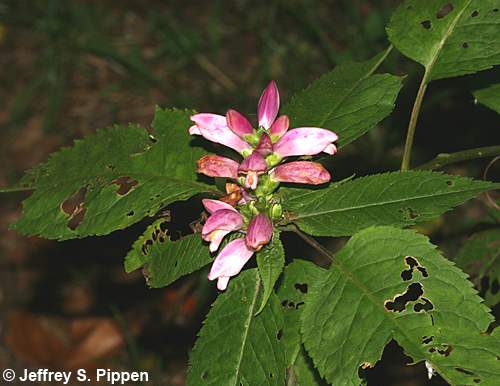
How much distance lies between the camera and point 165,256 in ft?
7.37

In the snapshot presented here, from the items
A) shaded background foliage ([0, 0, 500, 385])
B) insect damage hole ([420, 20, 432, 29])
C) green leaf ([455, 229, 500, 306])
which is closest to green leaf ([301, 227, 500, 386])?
insect damage hole ([420, 20, 432, 29])

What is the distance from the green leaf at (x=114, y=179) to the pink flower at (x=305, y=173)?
0.26m

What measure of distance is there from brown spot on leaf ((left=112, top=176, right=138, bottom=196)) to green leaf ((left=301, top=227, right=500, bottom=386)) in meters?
0.61

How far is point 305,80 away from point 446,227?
142 centimetres

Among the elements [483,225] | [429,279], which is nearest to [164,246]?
[429,279]

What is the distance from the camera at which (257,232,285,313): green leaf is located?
6.44ft

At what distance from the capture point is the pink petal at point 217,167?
7.03ft

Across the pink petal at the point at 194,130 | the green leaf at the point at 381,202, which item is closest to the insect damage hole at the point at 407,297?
the green leaf at the point at 381,202

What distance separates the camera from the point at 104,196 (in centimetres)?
229

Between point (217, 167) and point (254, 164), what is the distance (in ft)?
0.47

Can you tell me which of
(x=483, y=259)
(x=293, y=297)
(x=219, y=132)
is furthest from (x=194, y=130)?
(x=483, y=259)

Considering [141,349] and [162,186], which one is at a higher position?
[141,349]

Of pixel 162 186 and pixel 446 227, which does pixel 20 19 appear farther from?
pixel 162 186

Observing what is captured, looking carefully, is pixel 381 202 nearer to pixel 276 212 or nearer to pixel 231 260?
pixel 276 212
